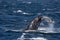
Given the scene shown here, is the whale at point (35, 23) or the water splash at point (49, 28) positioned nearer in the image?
the whale at point (35, 23)

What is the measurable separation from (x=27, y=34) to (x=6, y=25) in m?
6.10

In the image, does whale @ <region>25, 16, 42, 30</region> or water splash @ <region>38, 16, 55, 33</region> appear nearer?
whale @ <region>25, 16, 42, 30</region>

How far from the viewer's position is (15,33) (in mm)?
24094

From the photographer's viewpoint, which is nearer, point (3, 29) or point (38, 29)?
point (38, 29)

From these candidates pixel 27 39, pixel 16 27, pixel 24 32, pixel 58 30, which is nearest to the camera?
pixel 27 39

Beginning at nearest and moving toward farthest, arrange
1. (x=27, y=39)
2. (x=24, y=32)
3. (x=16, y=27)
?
(x=27, y=39) → (x=24, y=32) → (x=16, y=27)

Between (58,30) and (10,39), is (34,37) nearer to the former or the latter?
(10,39)

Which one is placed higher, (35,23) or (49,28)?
(35,23)

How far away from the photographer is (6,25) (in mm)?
28609

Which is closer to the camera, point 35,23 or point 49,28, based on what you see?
point 35,23

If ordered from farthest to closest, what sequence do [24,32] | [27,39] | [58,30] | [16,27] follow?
[16,27] < [58,30] < [24,32] < [27,39]

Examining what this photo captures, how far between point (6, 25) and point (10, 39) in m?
6.44

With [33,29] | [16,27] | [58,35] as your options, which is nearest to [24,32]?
[33,29]

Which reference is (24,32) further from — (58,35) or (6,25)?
(6,25)
